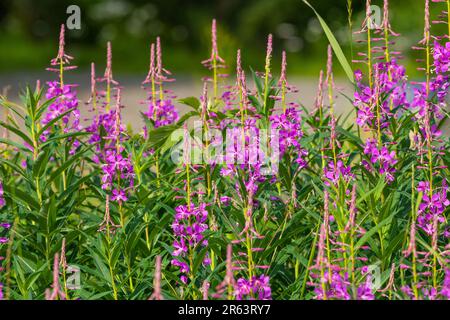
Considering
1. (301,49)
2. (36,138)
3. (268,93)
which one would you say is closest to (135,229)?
(36,138)

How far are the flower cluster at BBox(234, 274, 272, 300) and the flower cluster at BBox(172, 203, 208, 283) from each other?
1.19ft

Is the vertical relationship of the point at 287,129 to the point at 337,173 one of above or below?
above

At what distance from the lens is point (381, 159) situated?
424 centimetres

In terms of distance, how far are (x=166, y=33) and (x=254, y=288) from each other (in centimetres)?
2490

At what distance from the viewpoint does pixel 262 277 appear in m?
3.71

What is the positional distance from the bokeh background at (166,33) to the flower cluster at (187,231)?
1872 cm

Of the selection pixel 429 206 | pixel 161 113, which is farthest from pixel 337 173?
pixel 161 113

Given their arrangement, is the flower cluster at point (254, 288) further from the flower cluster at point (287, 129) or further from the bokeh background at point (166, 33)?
the bokeh background at point (166, 33)

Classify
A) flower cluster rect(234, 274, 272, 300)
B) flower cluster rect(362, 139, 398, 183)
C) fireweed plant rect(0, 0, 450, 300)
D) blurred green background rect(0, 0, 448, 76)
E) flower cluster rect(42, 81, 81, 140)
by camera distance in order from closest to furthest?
flower cluster rect(234, 274, 272, 300), fireweed plant rect(0, 0, 450, 300), flower cluster rect(362, 139, 398, 183), flower cluster rect(42, 81, 81, 140), blurred green background rect(0, 0, 448, 76)

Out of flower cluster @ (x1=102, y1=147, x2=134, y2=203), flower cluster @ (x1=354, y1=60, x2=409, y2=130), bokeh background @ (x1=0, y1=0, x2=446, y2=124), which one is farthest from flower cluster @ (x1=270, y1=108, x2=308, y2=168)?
bokeh background @ (x1=0, y1=0, x2=446, y2=124)

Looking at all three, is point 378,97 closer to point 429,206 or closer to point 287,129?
point 287,129

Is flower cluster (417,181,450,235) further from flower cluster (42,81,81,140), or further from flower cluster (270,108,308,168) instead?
flower cluster (42,81,81,140)

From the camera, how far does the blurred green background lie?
25344mm

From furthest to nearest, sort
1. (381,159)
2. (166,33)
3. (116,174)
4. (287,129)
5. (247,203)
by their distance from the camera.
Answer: (166,33), (116,174), (287,129), (381,159), (247,203)
